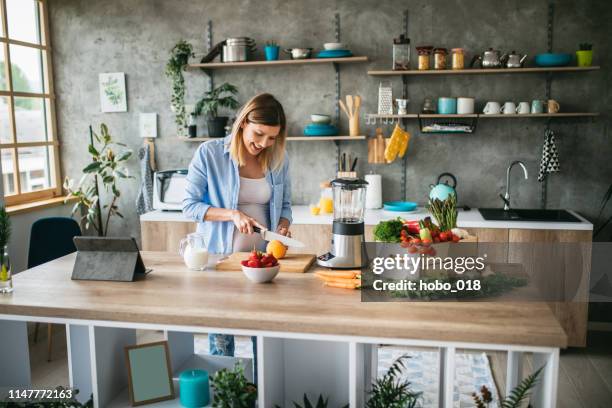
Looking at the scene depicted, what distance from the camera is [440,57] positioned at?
435cm

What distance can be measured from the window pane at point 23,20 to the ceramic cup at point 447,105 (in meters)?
3.44

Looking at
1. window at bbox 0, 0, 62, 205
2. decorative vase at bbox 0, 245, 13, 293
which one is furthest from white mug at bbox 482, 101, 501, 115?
window at bbox 0, 0, 62, 205

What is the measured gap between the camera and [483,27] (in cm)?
444

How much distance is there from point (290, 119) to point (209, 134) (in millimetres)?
683

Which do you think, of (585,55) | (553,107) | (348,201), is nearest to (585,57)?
(585,55)

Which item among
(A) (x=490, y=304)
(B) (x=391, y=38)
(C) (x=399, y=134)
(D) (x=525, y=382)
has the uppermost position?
(B) (x=391, y=38)

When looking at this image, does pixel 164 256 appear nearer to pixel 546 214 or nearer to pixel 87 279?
pixel 87 279

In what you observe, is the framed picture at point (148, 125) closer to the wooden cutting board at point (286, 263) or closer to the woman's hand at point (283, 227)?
the woman's hand at point (283, 227)

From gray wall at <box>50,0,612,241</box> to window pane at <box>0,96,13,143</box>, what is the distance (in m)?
0.67

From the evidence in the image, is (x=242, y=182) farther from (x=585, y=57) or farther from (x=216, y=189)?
(x=585, y=57)

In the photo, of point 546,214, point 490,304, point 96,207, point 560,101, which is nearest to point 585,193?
point 546,214

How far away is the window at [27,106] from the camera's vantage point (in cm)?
454

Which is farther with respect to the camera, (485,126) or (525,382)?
(485,126)

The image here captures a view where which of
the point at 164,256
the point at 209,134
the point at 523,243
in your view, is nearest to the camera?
the point at 164,256
